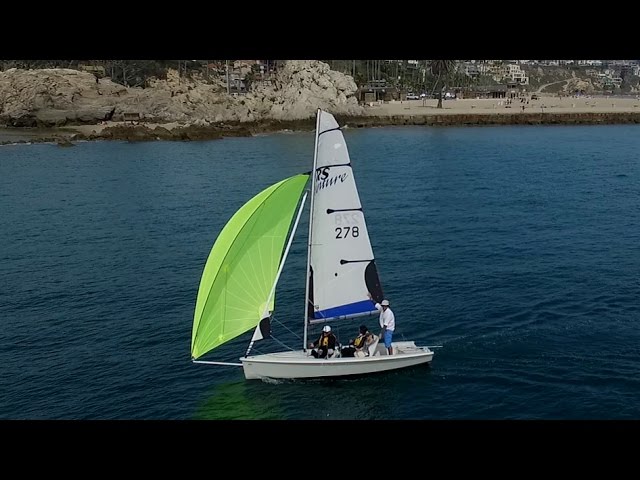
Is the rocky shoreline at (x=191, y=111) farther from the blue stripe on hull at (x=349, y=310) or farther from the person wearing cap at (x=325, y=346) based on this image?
the person wearing cap at (x=325, y=346)

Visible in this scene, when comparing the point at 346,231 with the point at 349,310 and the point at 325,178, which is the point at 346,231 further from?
the point at 349,310

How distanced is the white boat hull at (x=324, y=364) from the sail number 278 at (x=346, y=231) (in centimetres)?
370

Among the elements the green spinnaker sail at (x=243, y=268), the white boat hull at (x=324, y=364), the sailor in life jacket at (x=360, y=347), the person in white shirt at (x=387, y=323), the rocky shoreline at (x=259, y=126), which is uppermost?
the rocky shoreline at (x=259, y=126)

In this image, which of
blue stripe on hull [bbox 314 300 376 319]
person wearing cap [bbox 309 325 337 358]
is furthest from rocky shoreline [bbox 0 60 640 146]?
person wearing cap [bbox 309 325 337 358]

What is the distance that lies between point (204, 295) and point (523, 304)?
13.1 m

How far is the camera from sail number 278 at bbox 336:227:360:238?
2041 cm

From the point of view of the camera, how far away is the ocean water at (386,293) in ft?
63.9

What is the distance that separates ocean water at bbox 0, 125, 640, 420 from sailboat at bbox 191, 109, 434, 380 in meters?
0.78

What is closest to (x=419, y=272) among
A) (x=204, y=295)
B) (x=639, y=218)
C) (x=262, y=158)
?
(x=204, y=295)

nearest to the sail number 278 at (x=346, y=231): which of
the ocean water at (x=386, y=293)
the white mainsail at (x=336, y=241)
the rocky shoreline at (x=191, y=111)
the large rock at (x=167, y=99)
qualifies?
the white mainsail at (x=336, y=241)

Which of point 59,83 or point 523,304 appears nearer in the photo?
point 523,304
